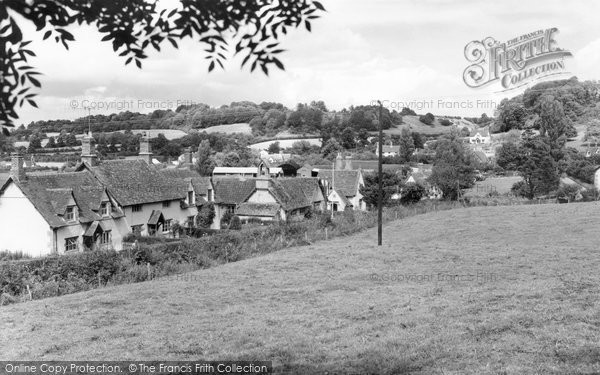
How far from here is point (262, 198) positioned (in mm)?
49031

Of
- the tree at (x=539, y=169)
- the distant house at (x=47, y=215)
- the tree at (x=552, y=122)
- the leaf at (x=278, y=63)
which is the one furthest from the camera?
the tree at (x=552, y=122)

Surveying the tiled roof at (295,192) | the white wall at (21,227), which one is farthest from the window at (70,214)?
the tiled roof at (295,192)

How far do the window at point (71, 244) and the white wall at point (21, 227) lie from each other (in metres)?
1.56

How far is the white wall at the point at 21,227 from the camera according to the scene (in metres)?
32.8

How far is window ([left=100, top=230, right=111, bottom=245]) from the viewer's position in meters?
36.6

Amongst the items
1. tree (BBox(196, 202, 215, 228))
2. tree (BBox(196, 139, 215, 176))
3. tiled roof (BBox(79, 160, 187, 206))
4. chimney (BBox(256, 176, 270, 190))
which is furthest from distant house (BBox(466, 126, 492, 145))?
tiled roof (BBox(79, 160, 187, 206))

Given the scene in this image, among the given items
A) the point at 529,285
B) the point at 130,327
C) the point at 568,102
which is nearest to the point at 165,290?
the point at 130,327

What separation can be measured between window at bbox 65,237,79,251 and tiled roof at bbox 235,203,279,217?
16.1 meters

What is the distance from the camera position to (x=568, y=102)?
446ft

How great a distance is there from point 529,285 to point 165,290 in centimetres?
1150

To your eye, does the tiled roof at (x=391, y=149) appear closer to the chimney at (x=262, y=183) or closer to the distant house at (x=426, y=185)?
the distant house at (x=426, y=185)

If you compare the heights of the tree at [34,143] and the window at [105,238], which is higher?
the tree at [34,143]

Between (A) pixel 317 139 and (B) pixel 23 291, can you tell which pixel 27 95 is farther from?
(A) pixel 317 139

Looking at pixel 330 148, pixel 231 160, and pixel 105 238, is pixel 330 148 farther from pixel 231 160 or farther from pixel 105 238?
pixel 105 238
